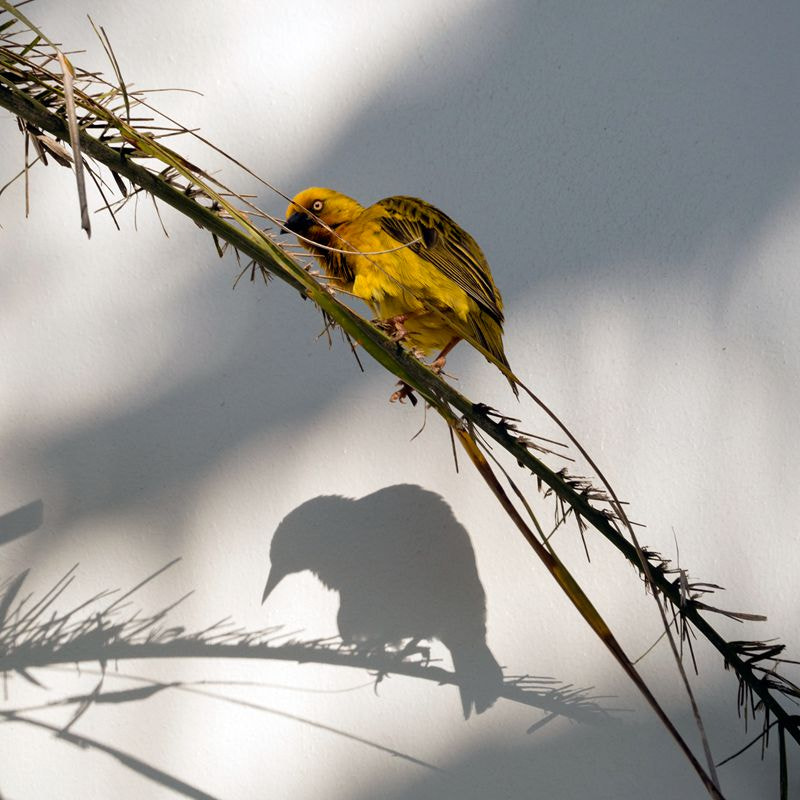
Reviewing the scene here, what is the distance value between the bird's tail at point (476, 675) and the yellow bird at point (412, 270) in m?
0.33

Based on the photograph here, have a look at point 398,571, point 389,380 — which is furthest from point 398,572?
point 389,380

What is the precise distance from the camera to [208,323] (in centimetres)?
131

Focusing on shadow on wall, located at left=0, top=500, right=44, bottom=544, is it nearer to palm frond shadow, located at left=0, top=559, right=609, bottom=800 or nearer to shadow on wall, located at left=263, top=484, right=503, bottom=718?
palm frond shadow, located at left=0, top=559, right=609, bottom=800

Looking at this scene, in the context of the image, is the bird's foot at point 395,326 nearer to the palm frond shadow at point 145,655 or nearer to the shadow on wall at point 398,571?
the shadow on wall at point 398,571

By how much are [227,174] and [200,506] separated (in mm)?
456

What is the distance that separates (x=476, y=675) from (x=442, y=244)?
1.69 ft

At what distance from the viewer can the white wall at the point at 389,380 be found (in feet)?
3.85

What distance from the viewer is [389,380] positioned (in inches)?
50.4

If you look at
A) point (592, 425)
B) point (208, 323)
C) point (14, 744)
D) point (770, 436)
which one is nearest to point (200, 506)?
point (208, 323)

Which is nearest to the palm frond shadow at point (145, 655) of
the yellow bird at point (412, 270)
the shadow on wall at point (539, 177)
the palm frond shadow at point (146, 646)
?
the palm frond shadow at point (146, 646)

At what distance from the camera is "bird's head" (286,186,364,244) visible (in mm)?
1111

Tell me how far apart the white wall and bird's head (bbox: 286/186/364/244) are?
17 cm

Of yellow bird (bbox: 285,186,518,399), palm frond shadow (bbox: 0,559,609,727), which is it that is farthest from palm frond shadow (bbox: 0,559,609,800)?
yellow bird (bbox: 285,186,518,399)

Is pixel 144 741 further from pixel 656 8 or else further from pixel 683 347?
pixel 656 8
